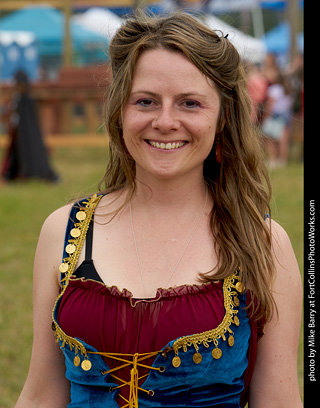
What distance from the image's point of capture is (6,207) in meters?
8.56

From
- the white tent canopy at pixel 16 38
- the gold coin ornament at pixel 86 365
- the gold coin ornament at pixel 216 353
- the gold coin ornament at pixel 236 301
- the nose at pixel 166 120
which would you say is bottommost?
the gold coin ornament at pixel 86 365

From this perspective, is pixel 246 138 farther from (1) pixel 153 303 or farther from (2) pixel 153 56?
(1) pixel 153 303

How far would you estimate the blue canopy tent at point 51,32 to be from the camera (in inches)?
786

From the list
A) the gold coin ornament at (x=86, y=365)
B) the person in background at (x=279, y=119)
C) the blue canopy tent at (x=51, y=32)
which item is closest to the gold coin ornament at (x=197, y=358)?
the gold coin ornament at (x=86, y=365)

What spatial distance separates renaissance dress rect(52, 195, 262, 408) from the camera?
190 cm

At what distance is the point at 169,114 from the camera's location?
1.94 meters

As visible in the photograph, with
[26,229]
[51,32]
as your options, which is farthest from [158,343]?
[51,32]

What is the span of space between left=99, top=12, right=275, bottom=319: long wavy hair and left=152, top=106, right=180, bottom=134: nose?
0.13 meters

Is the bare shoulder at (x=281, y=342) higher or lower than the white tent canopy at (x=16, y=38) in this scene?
lower

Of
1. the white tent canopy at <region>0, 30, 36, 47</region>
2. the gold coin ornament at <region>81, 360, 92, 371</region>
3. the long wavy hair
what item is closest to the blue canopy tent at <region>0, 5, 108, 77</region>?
the white tent canopy at <region>0, 30, 36, 47</region>

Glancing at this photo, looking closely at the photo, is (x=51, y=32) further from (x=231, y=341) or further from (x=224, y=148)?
(x=231, y=341)

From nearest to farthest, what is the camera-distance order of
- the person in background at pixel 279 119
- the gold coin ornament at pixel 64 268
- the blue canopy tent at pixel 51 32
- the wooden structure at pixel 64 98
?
the gold coin ornament at pixel 64 268, the person in background at pixel 279 119, the wooden structure at pixel 64 98, the blue canopy tent at pixel 51 32

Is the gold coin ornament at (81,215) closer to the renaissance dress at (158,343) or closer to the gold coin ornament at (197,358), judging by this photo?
the renaissance dress at (158,343)
